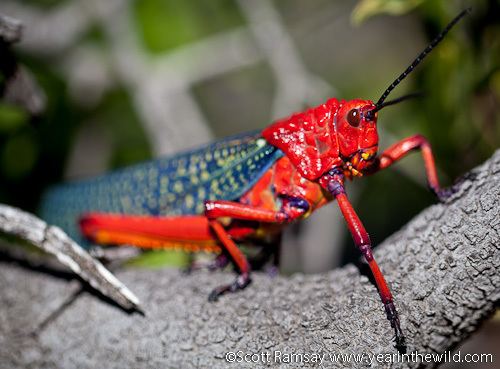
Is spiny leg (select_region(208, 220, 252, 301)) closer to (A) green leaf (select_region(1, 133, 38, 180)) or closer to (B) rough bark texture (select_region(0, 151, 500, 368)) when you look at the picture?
(B) rough bark texture (select_region(0, 151, 500, 368))

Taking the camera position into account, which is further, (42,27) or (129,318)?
(42,27)

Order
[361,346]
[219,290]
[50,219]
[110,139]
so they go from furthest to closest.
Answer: [110,139], [50,219], [219,290], [361,346]

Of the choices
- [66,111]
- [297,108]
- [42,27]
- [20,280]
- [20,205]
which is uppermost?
[42,27]

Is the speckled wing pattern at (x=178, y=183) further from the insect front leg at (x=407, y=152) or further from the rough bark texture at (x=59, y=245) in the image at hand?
the rough bark texture at (x=59, y=245)

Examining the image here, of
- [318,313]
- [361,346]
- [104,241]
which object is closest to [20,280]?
[104,241]

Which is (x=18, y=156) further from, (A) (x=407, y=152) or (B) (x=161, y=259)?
(A) (x=407, y=152)

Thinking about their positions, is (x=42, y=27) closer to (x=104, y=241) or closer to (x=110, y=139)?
(x=110, y=139)

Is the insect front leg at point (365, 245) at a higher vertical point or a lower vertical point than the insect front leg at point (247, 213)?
higher

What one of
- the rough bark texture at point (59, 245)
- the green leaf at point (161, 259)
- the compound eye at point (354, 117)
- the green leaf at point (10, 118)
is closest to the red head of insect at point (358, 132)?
the compound eye at point (354, 117)
